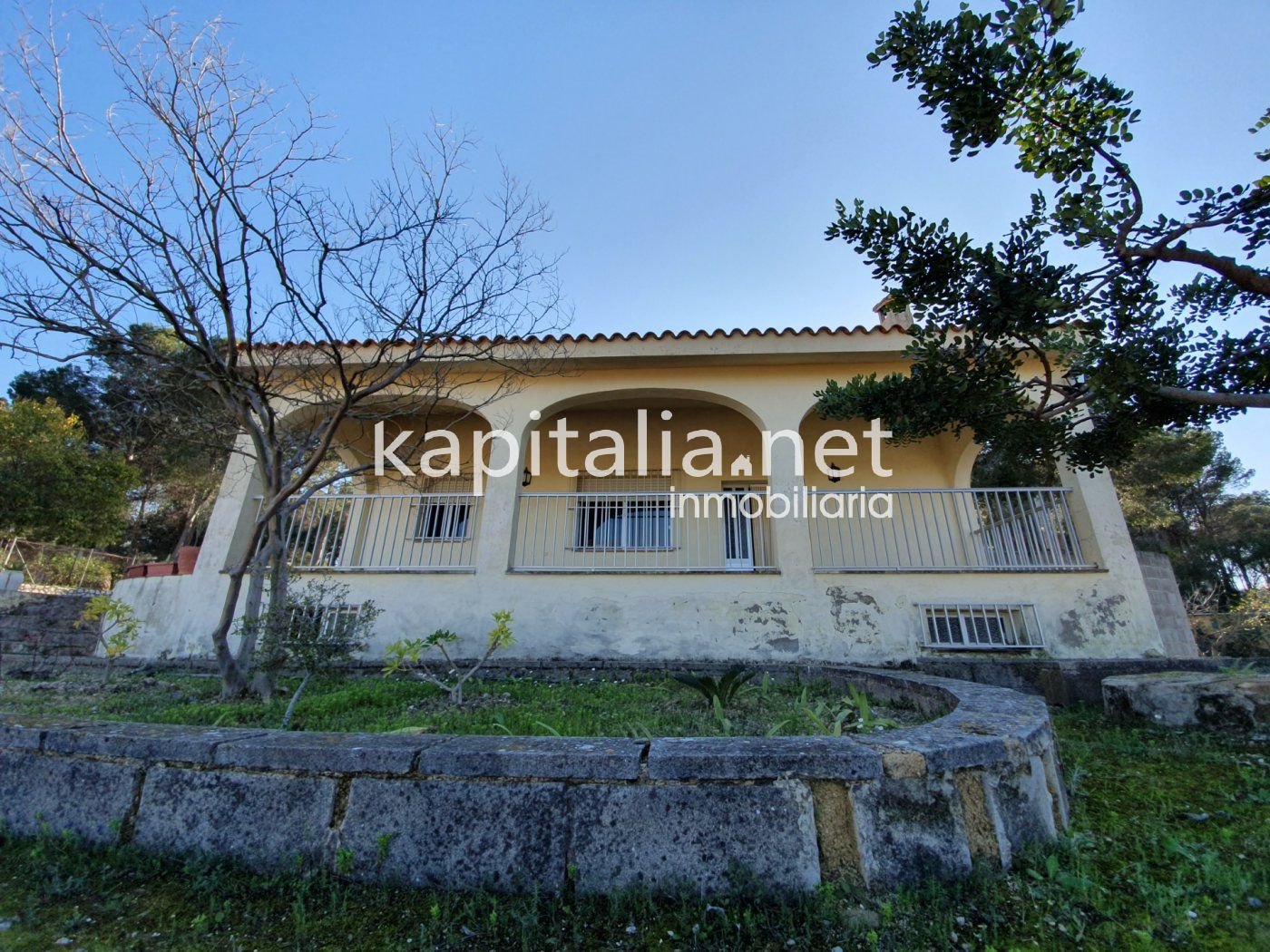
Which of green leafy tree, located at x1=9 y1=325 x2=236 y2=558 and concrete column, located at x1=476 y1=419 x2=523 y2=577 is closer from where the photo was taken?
concrete column, located at x1=476 y1=419 x2=523 y2=577

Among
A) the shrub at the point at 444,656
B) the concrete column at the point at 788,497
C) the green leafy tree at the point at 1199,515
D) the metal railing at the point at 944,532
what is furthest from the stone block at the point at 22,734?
the green leafy tree at the point at 1199,515

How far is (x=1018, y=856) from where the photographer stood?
1.72m

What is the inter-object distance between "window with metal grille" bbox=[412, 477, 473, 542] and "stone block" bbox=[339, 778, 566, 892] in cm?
526

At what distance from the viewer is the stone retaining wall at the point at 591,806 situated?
1606 mm

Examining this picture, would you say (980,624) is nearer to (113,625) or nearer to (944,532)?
(944,532)

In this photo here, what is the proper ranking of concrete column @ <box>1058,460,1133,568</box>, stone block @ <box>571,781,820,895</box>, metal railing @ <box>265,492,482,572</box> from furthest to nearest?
metal railing @ <box>265,492,482,572</box> → concrete column @ <box>1058,460,1133,568</box> → stone block @ <box>571,781,820,895</box>

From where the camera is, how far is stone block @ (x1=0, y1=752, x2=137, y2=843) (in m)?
1.90

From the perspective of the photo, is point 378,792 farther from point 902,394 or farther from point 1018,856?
point 902,394

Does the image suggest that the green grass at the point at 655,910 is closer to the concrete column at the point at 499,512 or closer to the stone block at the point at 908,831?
the stone block at the point at 908,831

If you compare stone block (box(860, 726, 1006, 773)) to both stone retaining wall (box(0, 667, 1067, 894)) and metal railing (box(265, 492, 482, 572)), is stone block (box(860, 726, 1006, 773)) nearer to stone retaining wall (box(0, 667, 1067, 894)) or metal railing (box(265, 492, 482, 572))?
stone retaining wall (box(0, 667, 1067, 894))

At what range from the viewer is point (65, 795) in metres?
1.97

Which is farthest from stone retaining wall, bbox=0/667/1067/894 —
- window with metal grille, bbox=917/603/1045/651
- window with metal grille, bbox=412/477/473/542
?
window with metal grille, bbox=412/477/473/542

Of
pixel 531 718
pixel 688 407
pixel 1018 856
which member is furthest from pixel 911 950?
pixel 688 407
